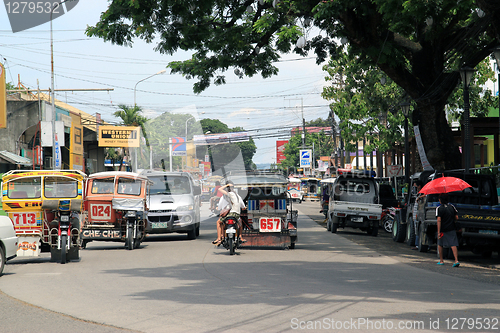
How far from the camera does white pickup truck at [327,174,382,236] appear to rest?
2128 cm

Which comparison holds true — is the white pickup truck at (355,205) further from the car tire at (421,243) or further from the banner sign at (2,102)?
the banner sign at (2,102)

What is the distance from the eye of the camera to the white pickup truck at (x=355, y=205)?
21281 millimetres

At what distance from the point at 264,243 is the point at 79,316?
8726 millimetres

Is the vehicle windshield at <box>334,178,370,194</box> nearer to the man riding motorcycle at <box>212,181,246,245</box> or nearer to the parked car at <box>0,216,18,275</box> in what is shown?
the man riding motorcycle at <box>212,181,246,245</box>

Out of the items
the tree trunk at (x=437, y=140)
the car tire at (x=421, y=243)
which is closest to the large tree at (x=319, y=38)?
the tree trunk at (x=437, y=140)

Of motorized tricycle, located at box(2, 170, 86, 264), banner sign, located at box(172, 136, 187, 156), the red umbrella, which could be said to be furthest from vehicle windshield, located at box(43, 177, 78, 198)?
banner sign, located at box(172, 136, 187, 156)

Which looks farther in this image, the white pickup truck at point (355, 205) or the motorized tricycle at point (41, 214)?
the white pickup truck at point (355, 205)

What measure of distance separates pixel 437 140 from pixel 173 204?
9906 mm

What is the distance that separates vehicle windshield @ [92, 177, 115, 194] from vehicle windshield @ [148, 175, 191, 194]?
9.94ft

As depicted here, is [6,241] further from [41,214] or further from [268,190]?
[268,190]

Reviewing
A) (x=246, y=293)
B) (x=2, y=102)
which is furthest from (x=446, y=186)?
(x=2, y=102)

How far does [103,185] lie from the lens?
16.0 metres

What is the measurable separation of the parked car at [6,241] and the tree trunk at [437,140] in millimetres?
14553
